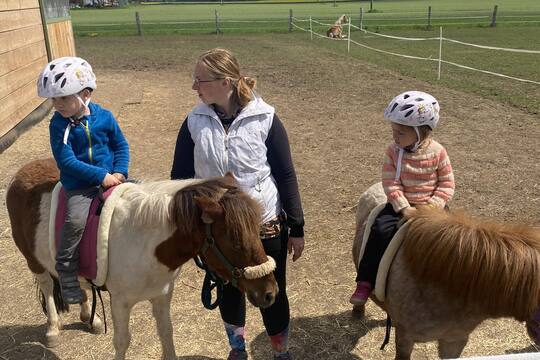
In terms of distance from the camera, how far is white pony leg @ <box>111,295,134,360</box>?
262 centimetres

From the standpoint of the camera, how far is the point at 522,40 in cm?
2138

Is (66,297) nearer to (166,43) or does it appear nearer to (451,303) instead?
(451,303)

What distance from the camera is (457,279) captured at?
7.39ft

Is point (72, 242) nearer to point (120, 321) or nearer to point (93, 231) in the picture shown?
point (93, 231)

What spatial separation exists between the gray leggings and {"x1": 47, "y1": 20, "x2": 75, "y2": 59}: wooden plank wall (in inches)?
397

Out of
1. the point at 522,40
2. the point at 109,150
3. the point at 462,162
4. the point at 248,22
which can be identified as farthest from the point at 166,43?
the point at 109,150

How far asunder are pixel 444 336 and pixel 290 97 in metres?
9.41

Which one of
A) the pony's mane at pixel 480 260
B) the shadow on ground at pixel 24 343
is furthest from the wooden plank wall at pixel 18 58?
the pony's mane at pixel 480 260

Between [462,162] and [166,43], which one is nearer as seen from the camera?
[462,162]

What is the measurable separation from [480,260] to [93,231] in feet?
6.77

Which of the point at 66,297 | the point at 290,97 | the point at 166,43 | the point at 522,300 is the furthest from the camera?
the point at 166,43

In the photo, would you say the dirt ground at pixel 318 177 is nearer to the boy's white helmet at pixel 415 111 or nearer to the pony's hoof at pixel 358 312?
the pony's hoof at pixel 358 312

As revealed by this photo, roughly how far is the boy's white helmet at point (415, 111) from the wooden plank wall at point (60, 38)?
10811 mm

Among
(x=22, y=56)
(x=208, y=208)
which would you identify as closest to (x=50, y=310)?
(x=208, y=208)
